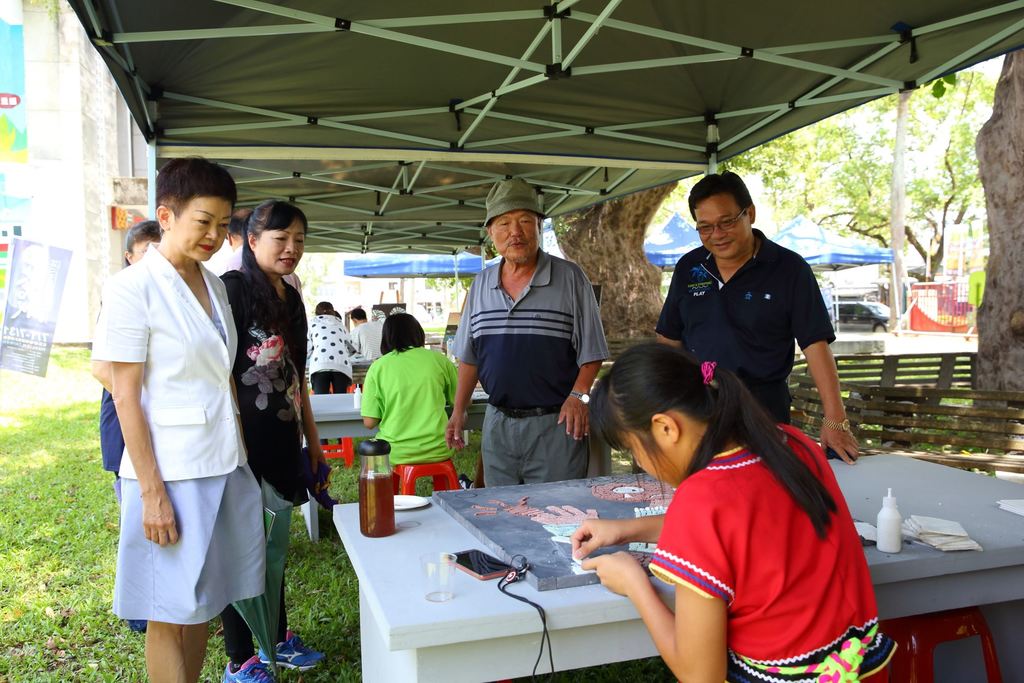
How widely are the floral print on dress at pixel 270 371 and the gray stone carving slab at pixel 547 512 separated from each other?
63cm

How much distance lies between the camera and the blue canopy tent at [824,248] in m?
13.6

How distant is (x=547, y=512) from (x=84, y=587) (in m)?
3.04

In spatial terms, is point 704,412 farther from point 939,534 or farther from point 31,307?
point 31,307

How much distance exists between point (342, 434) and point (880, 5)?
135 inches

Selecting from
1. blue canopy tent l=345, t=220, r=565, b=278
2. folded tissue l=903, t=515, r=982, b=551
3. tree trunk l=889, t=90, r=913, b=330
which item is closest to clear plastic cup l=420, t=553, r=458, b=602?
folded tissue l=903, t=515, r=982, b=551

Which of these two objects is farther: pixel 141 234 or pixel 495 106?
pixel 495 106

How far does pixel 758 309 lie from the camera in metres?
2.54

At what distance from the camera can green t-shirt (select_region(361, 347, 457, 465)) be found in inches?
158

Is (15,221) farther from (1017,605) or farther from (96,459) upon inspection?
(1017,605)

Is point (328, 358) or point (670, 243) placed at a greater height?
point (670, 243)

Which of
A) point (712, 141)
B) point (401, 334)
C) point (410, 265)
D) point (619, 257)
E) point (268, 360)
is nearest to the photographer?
point (268, 360)

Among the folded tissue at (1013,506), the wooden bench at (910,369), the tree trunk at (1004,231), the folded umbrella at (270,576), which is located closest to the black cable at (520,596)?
the folded umbrella at (270,576)

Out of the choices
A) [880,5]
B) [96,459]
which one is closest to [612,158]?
[880,5]

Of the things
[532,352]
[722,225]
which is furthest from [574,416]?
[722,225]
